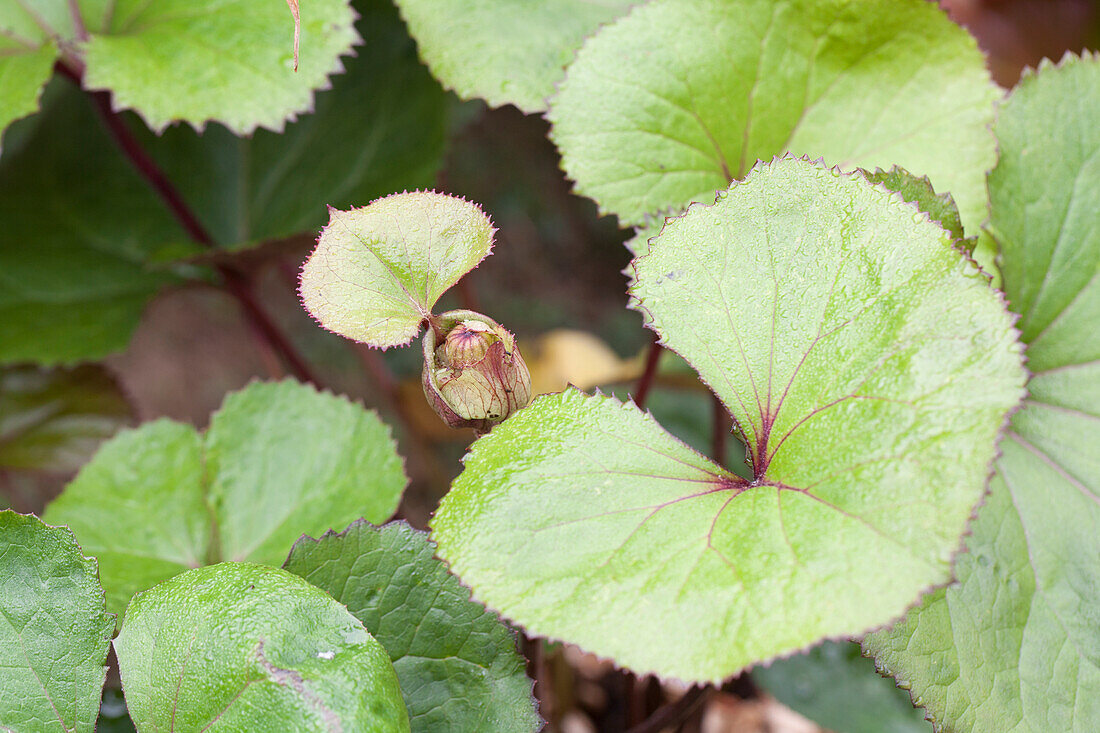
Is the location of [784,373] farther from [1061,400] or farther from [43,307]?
[43,307]

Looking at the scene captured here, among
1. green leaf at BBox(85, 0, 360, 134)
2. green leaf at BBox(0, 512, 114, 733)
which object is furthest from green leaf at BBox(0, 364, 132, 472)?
green leaf at BBox(0, 512, 114, 733)

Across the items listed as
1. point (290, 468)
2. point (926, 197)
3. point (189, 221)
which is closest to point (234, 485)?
point (290, 468)

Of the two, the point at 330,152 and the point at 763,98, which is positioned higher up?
the point at 763,98

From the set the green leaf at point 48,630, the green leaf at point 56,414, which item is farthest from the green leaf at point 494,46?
the green leaf at point 56,414

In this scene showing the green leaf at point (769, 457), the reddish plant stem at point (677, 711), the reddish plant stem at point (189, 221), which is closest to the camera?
the green leaf at point (769, 457)

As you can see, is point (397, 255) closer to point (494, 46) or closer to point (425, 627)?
point (425, 627)

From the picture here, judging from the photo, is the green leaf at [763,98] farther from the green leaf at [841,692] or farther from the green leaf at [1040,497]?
the green leaf at [841,692]

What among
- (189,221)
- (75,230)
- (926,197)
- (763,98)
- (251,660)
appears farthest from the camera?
(75,230)
